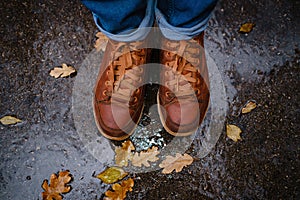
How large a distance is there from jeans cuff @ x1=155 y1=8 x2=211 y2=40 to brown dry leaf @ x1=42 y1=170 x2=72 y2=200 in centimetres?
80

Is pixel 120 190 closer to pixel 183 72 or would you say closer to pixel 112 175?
pixel 112 175

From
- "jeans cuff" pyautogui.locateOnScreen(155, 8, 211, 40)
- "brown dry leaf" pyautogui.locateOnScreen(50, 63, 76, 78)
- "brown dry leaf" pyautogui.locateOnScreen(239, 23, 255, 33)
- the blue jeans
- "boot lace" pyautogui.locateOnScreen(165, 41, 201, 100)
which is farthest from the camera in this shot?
"brown dry leaf" pyautogui.locateOnScreen(239, 23, 255, 33)

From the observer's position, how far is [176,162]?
170cm

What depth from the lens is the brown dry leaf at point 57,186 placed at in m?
1.63

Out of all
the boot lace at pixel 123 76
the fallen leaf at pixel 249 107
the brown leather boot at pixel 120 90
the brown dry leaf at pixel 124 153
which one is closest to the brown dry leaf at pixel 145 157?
Answer: the brown dry leaf at pixel 124 153

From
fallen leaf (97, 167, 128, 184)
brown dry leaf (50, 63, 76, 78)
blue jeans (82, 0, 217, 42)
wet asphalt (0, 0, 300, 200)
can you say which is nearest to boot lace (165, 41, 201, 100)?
blue jeans (82, 0, 217, 42)

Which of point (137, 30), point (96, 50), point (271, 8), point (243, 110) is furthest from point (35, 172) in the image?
point (271, 8)

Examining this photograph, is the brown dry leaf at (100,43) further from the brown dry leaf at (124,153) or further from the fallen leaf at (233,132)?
the fallen leaf at (233,132)

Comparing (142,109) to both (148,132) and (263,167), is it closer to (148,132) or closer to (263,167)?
(148,132)

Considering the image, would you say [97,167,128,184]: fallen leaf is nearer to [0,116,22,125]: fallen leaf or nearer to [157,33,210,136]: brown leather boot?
[157,33,210,136]: brown leather boot

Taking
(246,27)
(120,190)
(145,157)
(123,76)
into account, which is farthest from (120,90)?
(246,27)

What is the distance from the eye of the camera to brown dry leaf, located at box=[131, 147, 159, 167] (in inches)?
66.7

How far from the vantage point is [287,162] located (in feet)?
5.57

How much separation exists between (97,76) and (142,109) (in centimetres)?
31
